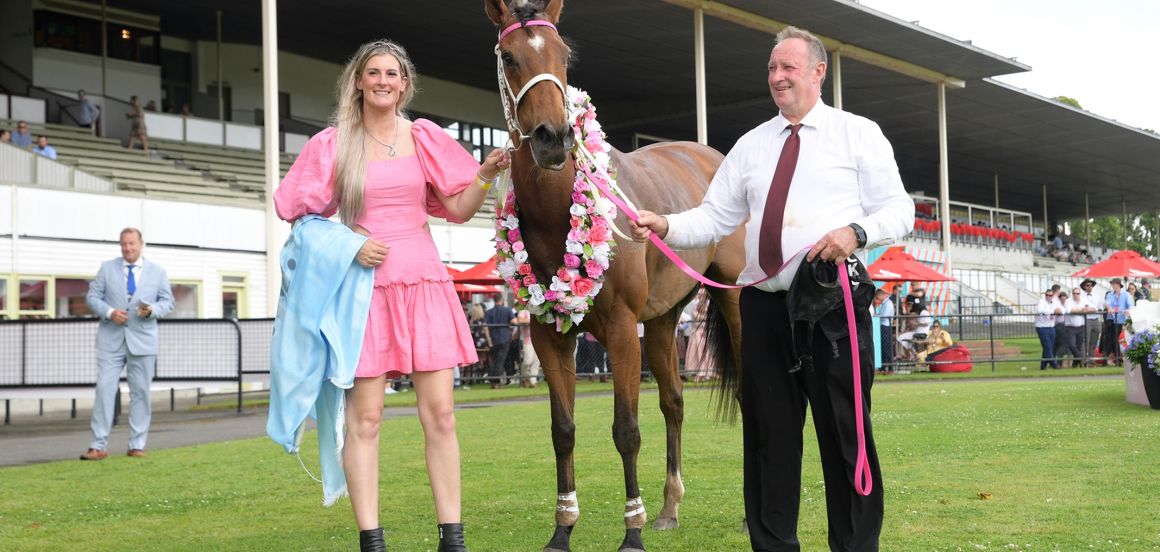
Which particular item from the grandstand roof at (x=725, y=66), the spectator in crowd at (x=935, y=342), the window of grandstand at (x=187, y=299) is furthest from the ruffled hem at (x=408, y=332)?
the grandstand roof at (x=725, y=66)

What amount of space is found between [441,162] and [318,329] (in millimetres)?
873

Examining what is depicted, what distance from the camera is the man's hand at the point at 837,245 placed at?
4172mm

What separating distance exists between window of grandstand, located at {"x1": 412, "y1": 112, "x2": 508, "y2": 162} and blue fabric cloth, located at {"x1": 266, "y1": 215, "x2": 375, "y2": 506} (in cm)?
3506

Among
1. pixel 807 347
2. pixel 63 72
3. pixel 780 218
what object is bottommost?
pixel 807 347

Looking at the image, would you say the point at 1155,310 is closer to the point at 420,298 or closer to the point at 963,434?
the point at 963,434

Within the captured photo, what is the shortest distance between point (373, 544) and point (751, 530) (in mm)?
1472

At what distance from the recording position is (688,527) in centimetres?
605

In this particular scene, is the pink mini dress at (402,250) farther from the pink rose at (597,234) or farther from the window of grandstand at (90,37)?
the window of grandstand at (90,37)

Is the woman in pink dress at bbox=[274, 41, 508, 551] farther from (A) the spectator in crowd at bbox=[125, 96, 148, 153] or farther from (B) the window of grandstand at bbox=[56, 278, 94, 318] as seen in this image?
(A) the spectator in crowd at bbox=[125, 96, 148, 153]

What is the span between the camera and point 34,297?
1920 centimetres

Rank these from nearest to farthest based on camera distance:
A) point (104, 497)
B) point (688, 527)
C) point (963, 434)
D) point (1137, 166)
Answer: point (688, 527), point (104, 497), point (963, 434), point (1137, 166)

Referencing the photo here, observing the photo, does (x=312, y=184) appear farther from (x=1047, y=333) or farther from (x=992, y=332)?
(x=1047, y=333)

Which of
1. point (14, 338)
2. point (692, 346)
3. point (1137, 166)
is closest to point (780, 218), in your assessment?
point (14, 338)

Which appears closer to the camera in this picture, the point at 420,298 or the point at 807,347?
the point at 807,347
